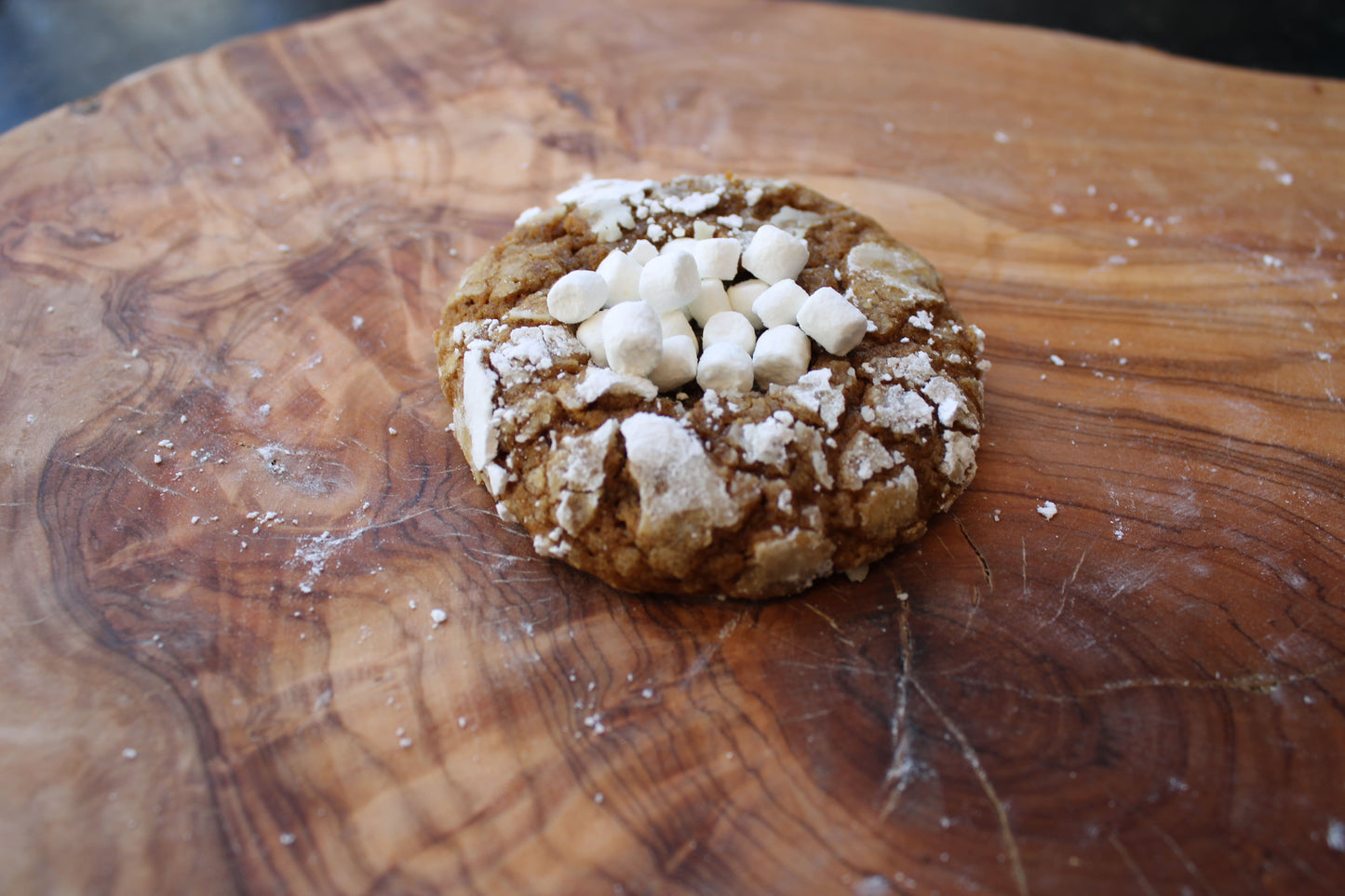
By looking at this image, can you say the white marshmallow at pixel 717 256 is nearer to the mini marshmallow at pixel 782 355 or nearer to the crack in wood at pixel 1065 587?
the mini marshmallow at pixel 782 355

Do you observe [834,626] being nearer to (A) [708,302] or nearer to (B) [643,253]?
(A) [708,302]

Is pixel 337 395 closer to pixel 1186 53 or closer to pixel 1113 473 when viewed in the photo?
pixel 1113 473

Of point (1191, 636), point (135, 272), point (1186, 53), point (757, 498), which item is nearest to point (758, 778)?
point (757, 498)

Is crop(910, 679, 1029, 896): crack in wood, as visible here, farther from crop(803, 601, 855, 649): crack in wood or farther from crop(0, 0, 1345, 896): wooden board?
crop(803, 601, 855, 649): crack in wood

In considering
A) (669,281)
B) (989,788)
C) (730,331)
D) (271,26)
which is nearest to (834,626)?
(989,788)

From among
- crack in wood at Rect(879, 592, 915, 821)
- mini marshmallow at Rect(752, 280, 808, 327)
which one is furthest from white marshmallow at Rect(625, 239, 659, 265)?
crack in wood at Rect(879, 592, 915, 821)

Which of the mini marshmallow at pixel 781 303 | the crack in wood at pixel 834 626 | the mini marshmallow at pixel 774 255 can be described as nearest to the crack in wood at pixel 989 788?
the crack in wood at pixel 834 626

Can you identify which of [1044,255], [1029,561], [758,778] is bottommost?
[758,778]

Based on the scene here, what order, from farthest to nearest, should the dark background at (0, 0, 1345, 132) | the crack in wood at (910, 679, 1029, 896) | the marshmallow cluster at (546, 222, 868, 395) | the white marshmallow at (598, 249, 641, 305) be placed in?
the dark background at (0, 0, 1345, 132)
the white marshmallow at (598, 249, 641, 305)
the marshmallow cluster at (546, 222, 868, 395)
the crack in wood at (910, 679, 1029, 896)
